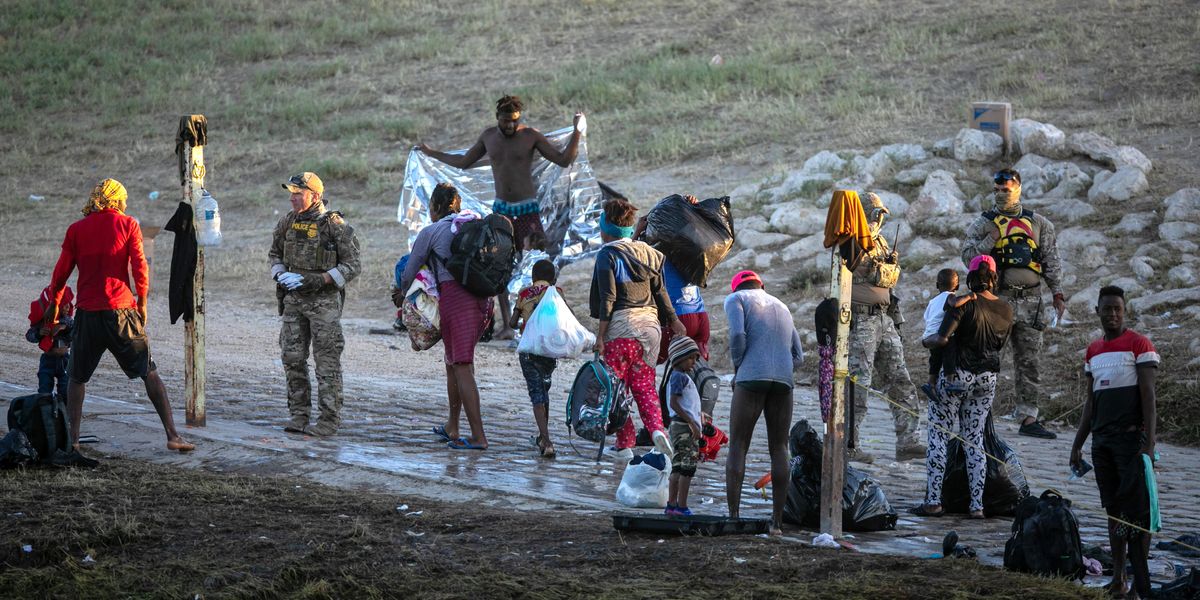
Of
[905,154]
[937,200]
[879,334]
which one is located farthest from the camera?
[905,154]

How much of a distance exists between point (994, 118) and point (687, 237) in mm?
9188

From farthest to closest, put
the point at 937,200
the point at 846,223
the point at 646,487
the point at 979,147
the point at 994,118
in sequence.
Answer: the point at 994,118 → the point at 979,147 → the point at 937,200 → the point at 646,487 → the point at 846,223

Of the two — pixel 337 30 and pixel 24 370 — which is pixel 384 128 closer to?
pixel 337 30

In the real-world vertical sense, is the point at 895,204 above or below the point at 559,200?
above

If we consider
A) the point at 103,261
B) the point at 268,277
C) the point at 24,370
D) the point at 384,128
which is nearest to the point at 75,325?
the point at 103,261

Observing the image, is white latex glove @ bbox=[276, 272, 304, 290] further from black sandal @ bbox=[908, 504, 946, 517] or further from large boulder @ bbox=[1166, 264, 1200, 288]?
large boulder @ bbox=[1166, 264, 1200, 288]

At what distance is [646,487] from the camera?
26.9 ft

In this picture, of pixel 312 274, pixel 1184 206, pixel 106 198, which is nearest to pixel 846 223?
pixel 312 274

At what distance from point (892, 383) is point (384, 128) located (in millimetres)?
18077

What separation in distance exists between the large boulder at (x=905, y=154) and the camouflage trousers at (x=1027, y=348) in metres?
6.21

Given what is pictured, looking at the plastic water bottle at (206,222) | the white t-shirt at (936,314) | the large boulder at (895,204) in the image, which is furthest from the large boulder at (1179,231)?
the plastic water bottle at (206,222)

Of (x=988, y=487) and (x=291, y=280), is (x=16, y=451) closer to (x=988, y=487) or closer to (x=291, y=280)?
(x=291, y=280)

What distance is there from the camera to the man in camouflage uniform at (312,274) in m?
9.87

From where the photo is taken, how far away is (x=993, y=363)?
340 inches
